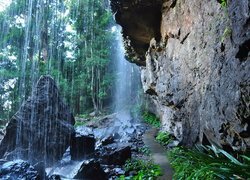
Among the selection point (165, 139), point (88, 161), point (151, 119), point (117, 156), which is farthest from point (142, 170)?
point (151, 119)

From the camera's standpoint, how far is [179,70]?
7.86 meters

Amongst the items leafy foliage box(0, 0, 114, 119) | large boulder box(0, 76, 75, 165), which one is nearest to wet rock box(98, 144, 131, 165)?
large boulder box(0, 76, 75, 165)

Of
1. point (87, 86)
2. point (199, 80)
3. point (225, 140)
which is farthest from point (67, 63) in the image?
point (225, 140)

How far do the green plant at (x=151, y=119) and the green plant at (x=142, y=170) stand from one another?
8.33 meters

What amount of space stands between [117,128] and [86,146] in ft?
15.3

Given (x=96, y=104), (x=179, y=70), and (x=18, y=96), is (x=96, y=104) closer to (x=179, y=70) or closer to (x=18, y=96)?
(x=18, y=96)

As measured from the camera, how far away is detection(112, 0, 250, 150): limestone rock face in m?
4.12

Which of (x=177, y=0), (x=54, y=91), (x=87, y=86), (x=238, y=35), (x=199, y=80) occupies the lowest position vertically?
(x=87, y=86)

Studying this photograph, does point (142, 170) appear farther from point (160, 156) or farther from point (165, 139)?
point (165, 139)

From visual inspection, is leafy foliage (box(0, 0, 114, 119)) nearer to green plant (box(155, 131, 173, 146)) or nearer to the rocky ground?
the rocky ground

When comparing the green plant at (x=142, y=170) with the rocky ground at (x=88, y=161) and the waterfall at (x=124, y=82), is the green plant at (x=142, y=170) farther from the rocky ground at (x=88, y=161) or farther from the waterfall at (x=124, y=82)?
the waterfall at (x=124, y=82)

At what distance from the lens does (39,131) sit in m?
10.5

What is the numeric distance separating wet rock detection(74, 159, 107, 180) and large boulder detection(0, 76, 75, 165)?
3.29 metres

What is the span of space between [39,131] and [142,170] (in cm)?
534
